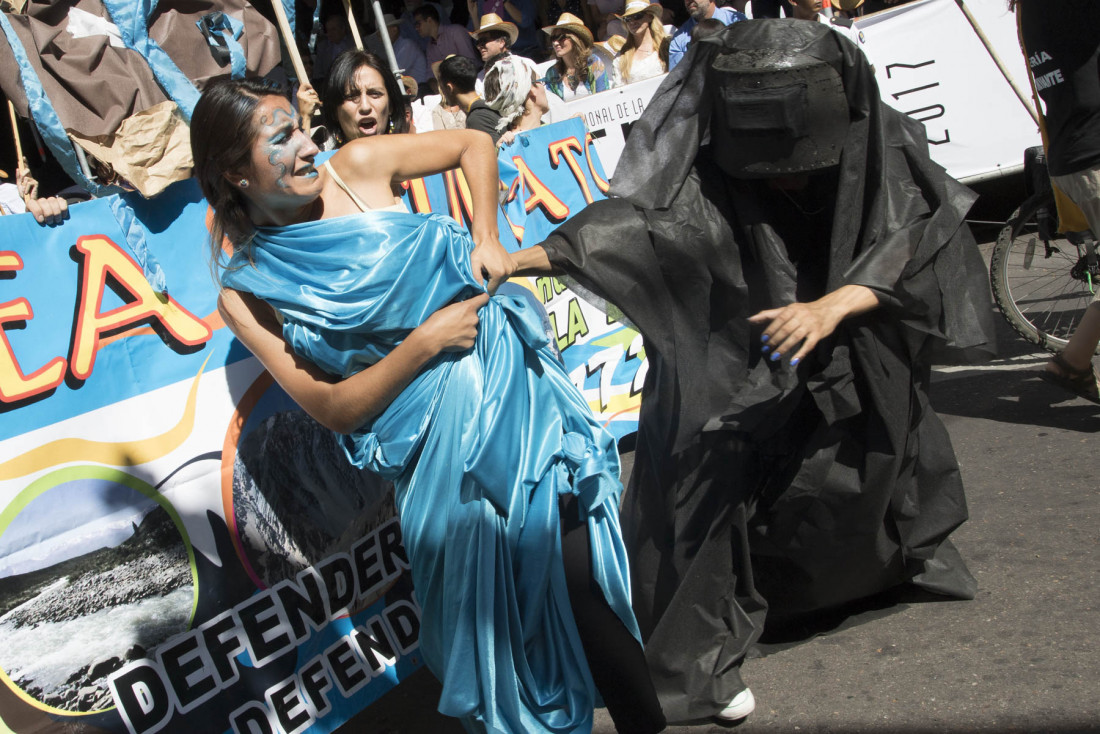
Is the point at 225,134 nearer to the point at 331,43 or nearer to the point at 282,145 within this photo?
the point at 282,145

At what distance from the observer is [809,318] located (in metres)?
2.30

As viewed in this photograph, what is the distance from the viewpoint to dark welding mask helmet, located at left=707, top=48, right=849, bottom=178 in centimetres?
232

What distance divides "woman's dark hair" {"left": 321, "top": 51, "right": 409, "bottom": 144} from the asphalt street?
1.93m

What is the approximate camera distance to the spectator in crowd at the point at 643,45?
7.39 meters

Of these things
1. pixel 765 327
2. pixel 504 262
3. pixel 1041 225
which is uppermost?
pixel 504 262

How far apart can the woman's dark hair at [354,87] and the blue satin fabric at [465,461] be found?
4.27 ft

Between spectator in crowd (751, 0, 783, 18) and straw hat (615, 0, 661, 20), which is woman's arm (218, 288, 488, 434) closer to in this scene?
straw hat (615, 0, 661, 20)

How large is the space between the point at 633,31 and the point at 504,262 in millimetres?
5766

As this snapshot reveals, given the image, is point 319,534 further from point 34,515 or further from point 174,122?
point 174,122

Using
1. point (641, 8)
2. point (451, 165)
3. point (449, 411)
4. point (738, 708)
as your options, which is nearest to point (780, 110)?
point (451, 165)

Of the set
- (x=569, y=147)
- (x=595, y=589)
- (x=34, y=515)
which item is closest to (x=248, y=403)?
(x=34, y=515)

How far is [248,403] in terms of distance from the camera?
297cm

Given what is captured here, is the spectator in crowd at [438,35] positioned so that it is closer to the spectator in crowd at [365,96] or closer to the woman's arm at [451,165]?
the spectator in crowd at [365,96]

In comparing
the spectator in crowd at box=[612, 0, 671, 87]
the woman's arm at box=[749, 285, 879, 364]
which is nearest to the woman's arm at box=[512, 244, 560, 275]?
the woman's arm at box=[749, 285, 879, 364]
